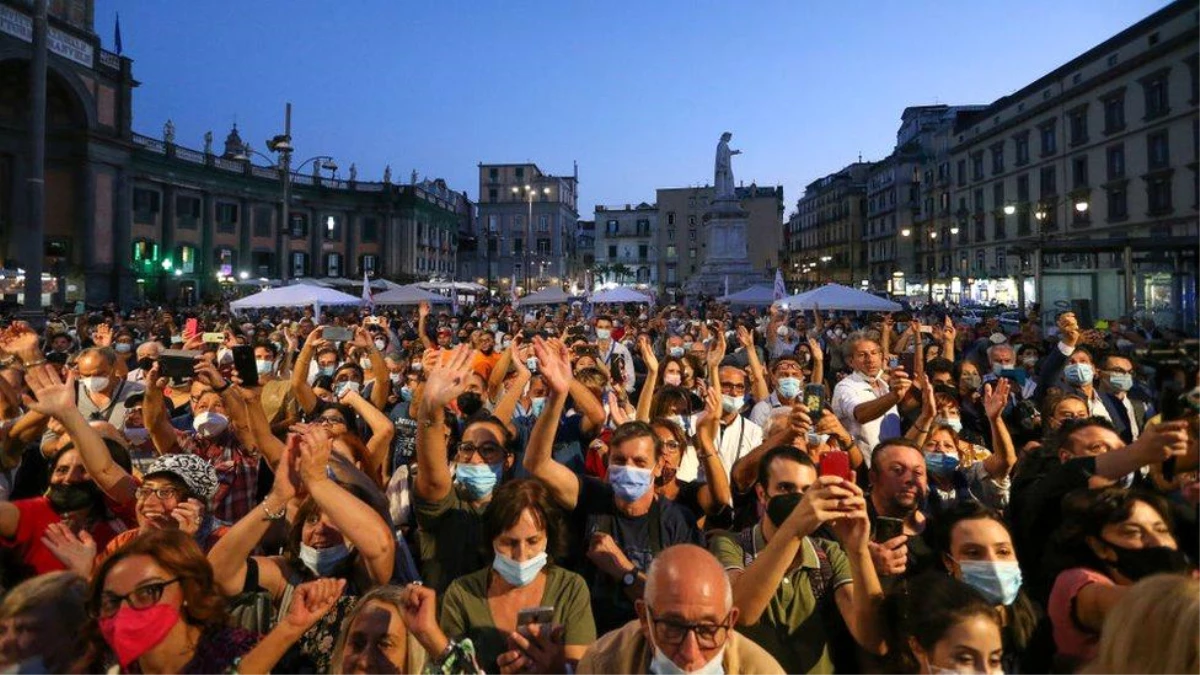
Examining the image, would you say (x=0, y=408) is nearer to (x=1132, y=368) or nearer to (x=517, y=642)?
(x=517, y=642)

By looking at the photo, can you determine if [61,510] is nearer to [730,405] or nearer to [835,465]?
[835,465]

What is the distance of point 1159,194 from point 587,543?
51739 millimetres

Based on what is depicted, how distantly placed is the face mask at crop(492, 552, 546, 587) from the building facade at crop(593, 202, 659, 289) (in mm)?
109755

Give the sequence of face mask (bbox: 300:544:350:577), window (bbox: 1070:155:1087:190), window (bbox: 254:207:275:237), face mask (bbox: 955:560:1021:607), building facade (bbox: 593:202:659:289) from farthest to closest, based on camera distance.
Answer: building facade (bbox: 593:202:659:289) < window (bbox: 254:207:275:237) < window (bbox: 1070:155:1087:190) < face mask (bbox: 300:544:350:577) < face mask (bbox: 955:560:1021:607)

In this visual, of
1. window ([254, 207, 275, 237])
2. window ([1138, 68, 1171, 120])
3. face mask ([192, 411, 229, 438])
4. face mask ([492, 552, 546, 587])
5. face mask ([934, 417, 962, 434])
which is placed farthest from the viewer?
window ([254, 207, 275, 237])

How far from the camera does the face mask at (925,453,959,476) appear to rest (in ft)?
17.1

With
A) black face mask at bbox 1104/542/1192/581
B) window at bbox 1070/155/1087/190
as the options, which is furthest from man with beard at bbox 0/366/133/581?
window at bbox 1070/155/1087/190

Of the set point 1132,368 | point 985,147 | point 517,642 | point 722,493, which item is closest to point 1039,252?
point 1132,368

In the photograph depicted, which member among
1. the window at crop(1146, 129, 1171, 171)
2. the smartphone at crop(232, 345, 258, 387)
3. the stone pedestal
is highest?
the window at crop(1146, 129, 1171, 171)

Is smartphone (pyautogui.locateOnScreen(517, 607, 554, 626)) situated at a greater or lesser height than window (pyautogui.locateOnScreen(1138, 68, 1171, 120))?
lesser

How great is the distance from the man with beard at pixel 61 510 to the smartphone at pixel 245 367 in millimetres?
861

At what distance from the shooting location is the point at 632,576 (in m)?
3.63

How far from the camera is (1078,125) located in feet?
164

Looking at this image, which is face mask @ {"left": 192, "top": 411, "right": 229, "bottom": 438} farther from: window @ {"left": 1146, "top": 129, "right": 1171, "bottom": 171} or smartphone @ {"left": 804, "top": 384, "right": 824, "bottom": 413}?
window @ {"left": 1146, "top": 129, "right": 1171, "bottom": 171}
